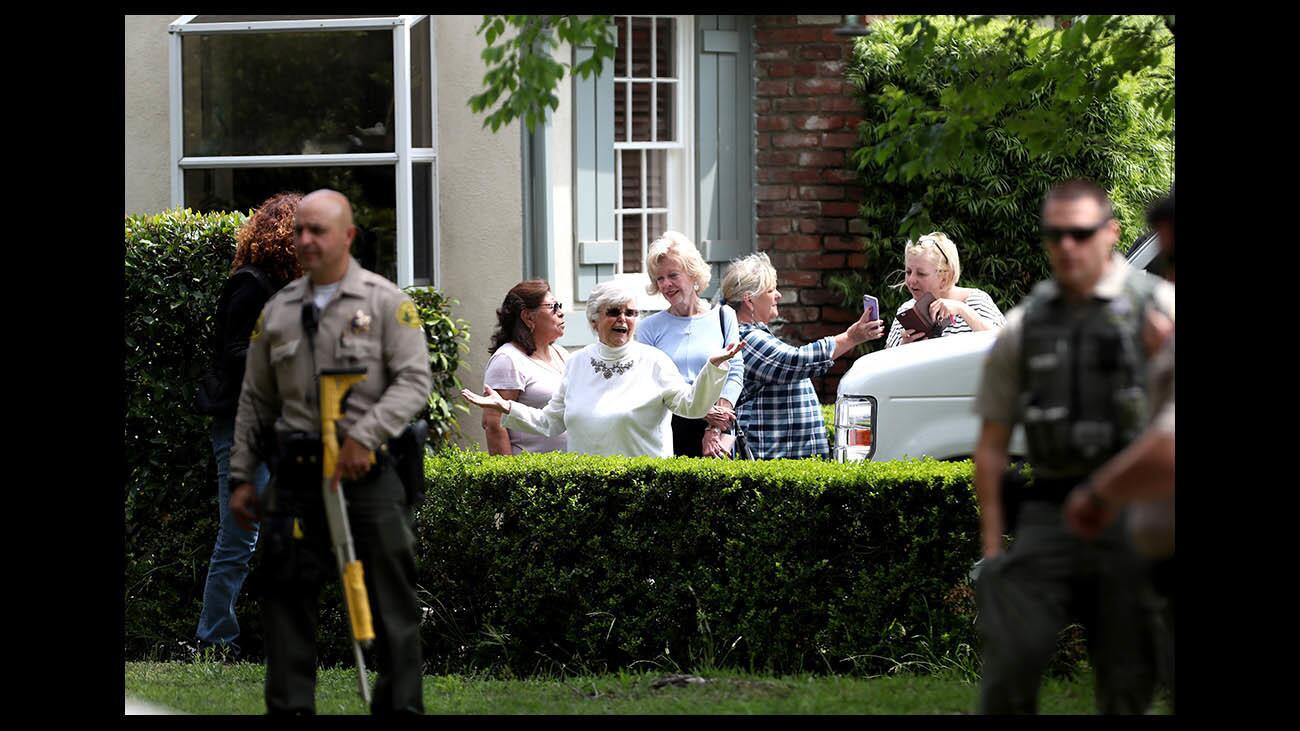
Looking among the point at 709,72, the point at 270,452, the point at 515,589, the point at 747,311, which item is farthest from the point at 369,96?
the point at 270,452

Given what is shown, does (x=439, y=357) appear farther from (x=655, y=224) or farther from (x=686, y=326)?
(x=655, y=224)

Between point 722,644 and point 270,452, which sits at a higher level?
point 270,452

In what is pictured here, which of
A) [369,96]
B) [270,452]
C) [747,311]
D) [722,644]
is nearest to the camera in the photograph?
[270,452]

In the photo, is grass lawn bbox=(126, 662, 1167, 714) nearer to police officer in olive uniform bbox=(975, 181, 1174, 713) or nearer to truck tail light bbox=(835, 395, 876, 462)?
truck tail light bbox=(835, 395, 876, 462)

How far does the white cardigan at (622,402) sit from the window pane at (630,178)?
4.14 m

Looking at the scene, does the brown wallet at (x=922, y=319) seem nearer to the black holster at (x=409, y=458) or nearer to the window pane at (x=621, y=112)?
the black holster at (x=409, y=458)

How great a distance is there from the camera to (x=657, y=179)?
11734 millimetres

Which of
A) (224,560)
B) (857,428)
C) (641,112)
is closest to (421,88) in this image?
(641,112)

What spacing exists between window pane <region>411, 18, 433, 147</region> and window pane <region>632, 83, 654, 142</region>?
59.0 inches

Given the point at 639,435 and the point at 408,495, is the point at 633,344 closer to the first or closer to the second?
the point at 639,435

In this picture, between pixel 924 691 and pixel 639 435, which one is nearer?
pixel 924 691
